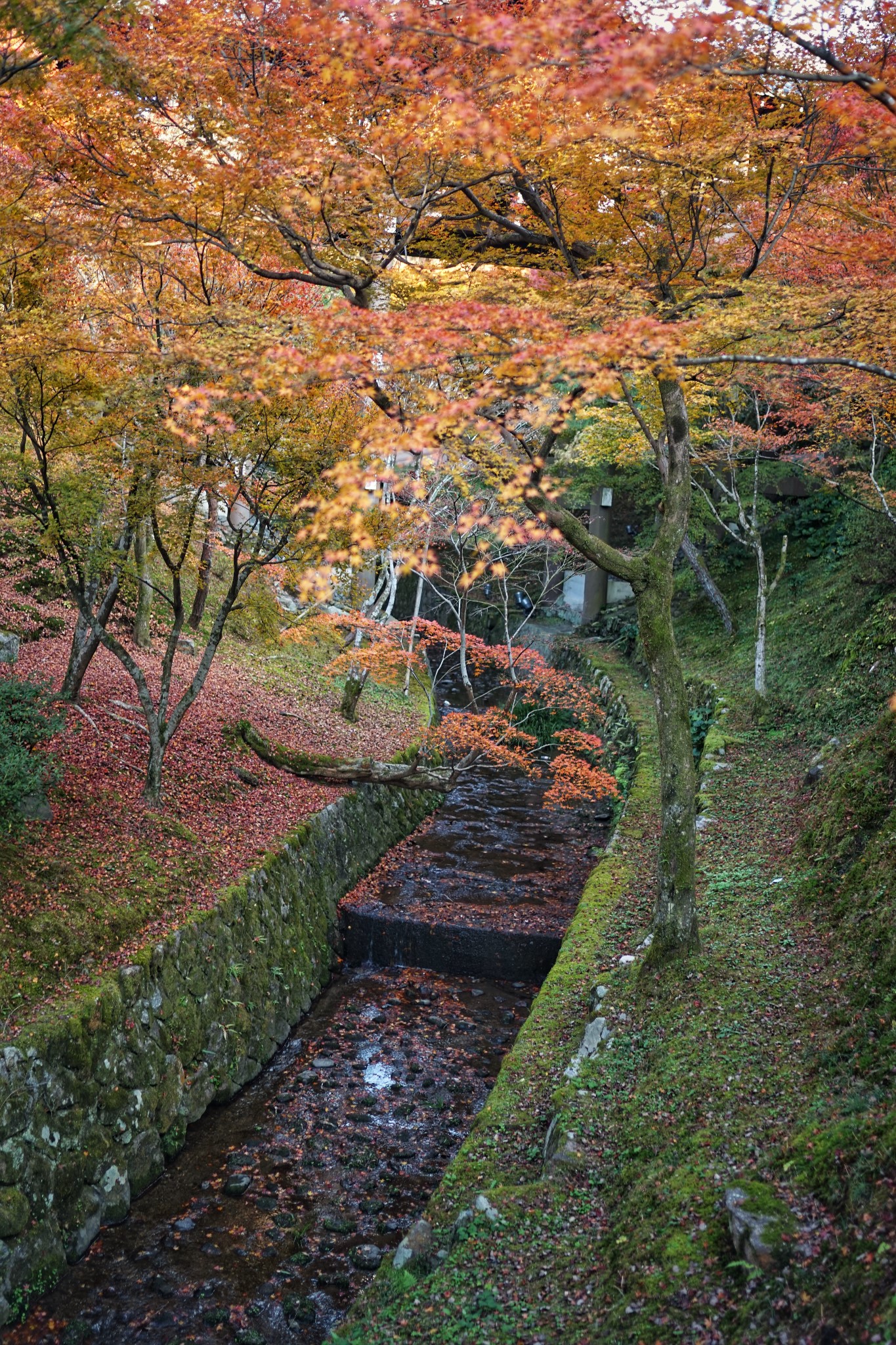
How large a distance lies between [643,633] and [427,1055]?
5.95m

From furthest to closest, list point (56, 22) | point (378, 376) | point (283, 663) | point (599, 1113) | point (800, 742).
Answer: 1. point (283, 663)
2. point (800, 742)
3. point (378, 376)
4. point (599, 1113)
5. point (56, 22)

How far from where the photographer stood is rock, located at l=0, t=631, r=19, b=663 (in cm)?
1249

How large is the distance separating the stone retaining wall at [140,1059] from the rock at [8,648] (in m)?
4.97

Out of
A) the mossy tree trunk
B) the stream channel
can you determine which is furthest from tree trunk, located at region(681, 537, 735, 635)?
the mossy tree trunk

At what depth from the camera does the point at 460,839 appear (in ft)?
58.4

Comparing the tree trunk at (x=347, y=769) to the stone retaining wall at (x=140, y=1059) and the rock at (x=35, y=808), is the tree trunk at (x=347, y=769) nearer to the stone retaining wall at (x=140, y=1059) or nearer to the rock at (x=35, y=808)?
the stone retaining wall at (x=140, y=1059)

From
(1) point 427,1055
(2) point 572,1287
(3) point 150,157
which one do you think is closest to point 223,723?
(1) point 427,1055

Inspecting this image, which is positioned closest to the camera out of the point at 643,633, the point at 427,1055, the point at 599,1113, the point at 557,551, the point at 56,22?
the point at 56,22

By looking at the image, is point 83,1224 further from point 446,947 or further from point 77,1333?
point 446,947

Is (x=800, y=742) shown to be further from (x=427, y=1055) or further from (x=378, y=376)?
(x=378, y=376)

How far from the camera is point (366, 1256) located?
286 inches

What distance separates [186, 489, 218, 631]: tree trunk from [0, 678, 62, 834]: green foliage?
2414 mm

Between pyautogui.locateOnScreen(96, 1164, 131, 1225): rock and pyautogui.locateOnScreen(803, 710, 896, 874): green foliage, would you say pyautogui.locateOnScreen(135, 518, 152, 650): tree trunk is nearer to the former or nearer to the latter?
pyautogui.locateOnScreen(96, 1164, 131, 1225): rock

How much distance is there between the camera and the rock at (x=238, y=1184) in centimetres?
792
